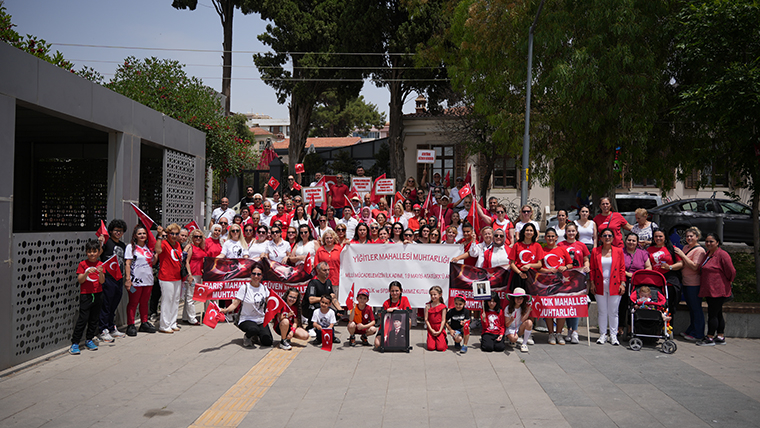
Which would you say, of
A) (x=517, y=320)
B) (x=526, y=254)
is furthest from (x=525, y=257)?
(x=517, y=320)

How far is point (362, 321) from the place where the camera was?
355 inches

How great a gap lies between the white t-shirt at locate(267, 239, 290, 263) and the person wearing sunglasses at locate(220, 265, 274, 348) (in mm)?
1071

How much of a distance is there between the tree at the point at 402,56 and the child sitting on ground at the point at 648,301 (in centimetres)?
1780

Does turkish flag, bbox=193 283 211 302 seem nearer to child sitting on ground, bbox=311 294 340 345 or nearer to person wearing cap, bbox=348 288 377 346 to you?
child sitting on ground, bbox=311 294 340 345

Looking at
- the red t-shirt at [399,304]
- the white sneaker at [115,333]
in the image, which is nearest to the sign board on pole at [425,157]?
the red t-shirt at [399,304]

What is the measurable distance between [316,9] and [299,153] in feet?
25.7

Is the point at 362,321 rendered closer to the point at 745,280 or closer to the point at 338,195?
the point at 338,195

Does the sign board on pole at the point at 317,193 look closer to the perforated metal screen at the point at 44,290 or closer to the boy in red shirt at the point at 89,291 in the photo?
the perforated metal screen at the point at 44,290

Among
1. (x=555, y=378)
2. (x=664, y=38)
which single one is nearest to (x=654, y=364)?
(x=555, y=378)

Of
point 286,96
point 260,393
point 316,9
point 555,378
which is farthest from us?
point 286,96

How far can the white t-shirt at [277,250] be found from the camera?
1007 cm

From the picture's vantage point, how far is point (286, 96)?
100 feet

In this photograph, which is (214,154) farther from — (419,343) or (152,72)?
(419,343)

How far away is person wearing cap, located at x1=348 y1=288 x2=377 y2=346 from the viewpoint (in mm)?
8891
